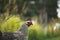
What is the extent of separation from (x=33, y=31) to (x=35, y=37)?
12.3 inches

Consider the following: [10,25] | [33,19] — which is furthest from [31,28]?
[33,19]

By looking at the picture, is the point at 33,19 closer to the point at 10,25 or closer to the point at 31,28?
the point at 31,28

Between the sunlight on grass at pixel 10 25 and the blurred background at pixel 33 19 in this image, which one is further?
the blurred background at pixel 33 19

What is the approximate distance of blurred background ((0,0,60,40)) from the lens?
210 inches

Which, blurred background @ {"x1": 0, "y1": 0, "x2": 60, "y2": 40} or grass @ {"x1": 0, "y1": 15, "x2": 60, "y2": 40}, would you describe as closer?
grass @ {"x1": 0, "y1": 15, "x2": 60, "y2": 40}

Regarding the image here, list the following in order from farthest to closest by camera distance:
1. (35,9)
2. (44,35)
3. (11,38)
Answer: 1. (35,9)
2. (44,35)
3. (11,38)

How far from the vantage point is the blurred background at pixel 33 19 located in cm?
532

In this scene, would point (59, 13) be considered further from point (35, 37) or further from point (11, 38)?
point (11, 38)

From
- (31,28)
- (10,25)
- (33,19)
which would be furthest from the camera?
(33,19)

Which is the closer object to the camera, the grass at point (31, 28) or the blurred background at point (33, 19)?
the grass at point (31, 28)

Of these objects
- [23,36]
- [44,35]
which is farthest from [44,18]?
[23,36]

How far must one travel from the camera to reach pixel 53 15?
14945 millimetres

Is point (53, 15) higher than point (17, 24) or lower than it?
lower

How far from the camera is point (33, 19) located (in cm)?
1081
